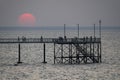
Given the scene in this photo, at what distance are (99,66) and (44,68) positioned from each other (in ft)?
40.6

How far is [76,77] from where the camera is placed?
68625 mm

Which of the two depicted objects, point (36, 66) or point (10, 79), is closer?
point (10, 79)

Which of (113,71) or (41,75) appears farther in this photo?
(113,71)

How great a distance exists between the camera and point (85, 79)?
66500 mm

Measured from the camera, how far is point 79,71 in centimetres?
7525

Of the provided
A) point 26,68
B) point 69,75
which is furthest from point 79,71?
point 26,68

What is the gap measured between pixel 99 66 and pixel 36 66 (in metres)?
14.3

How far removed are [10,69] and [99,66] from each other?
19.7 metres

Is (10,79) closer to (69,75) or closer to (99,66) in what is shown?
(69,75)

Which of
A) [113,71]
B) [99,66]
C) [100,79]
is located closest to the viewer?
[100,79]

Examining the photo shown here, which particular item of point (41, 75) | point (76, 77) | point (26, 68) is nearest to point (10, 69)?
point (26, 68)

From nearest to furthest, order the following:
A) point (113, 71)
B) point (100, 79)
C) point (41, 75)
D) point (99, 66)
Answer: point (100, 79) → point (41, 75) → point (113, 71) → point (99, 66)

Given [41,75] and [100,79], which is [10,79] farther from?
[100,79]

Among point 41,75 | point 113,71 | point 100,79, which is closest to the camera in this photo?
point 100,79
